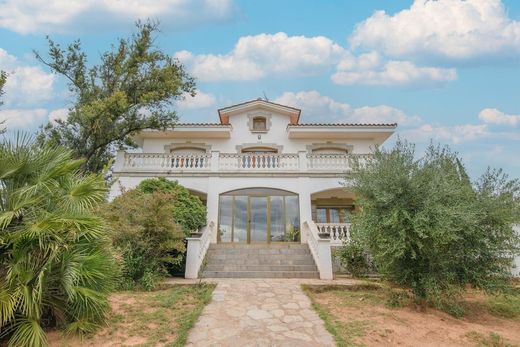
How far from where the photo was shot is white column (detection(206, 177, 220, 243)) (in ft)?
43.4

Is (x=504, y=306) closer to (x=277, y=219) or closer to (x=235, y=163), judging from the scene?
(x=277, y=219)

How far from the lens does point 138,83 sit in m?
15.2

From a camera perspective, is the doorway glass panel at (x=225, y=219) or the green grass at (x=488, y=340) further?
the doorway glass panel at (x=225, y=219)

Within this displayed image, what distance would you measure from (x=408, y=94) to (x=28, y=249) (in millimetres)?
15716

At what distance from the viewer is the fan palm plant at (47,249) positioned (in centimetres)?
389

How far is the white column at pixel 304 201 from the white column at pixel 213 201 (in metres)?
4.18

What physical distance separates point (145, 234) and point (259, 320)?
499 centimetres

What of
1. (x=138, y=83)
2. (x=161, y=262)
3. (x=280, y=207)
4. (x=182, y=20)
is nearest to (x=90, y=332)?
(x=161, y=262)

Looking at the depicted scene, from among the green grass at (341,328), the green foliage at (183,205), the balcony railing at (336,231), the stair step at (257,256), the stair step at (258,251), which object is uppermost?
the green foliage at (183,205)

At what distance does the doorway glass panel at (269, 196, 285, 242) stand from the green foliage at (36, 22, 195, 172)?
24.1 feet

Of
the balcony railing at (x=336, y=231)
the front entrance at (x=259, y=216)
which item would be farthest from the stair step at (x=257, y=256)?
the front entrance at (x=259, y=216)

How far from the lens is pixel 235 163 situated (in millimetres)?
14484

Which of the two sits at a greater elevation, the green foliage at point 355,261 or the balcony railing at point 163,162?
the balcony railing at point 163,162

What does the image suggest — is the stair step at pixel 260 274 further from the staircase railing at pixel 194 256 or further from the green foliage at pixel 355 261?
the green foliage at pixel 355 261
